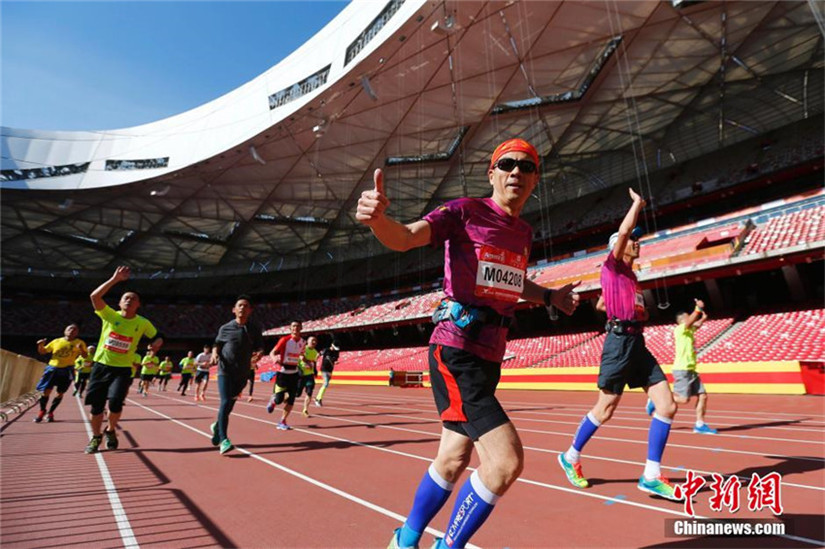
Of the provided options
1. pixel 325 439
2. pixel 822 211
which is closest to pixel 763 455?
pixel 325 439

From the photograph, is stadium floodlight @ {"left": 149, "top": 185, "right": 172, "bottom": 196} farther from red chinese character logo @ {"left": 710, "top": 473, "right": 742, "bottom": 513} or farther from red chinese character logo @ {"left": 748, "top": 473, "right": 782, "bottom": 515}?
red chinese character logo @ {"left": 748, "top": 473, "right": 782, "bottom": 515}

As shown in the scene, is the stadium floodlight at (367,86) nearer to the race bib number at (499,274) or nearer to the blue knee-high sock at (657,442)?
the blue knee-high sock at (657,442)

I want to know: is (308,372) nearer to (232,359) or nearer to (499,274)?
(232,359)

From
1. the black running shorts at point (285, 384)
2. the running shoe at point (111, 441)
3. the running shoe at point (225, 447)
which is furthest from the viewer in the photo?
the black running shorts at point (285, 384)

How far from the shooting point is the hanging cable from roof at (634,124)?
2072 cm

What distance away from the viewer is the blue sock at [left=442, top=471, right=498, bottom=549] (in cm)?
191

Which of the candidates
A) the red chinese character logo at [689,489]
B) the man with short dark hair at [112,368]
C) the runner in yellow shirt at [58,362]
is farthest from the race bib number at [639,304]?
the runner in yellow shirt at [58,362]

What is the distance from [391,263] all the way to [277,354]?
43.2 metres

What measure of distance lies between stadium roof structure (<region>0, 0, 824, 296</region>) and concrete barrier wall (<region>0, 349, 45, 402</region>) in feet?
56.5

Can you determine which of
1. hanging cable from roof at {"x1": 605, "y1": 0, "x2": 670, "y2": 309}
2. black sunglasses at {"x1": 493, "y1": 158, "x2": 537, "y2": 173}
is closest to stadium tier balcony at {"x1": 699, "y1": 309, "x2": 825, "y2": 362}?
hanging cable from roof at {"x1": 605, "y1": 0, "x2": 670, "y2": 309}

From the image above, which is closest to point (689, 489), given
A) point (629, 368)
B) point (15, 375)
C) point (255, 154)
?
point (629, 368)

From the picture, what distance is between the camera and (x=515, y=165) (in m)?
2.43

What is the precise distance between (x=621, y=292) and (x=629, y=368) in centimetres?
→ 70

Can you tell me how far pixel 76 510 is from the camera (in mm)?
3590
